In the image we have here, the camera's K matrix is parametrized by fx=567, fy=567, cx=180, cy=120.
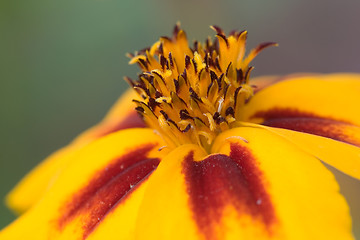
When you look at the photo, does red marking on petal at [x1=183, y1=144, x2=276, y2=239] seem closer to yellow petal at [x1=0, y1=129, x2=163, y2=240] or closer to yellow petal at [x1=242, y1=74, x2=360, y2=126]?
yellow petal at [x1=0, y1=129, x2=163, y2=240]

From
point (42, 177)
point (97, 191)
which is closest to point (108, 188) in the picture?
point (97, 191)

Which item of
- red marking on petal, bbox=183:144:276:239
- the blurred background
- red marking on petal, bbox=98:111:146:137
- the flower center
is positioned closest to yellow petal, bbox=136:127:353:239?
red marking on petal, bbox=183:144:276:239

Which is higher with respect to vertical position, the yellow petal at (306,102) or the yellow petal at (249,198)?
the yellow petal at (249,198)

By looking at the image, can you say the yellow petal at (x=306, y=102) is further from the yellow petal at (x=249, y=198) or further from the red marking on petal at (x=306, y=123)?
the yellow petal at (x=249, y=198)

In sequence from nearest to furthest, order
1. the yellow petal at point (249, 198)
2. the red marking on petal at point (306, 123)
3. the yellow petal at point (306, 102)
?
the yellow petal at point (249, 198), the red marking on petal at point (306, 123), the yellow petal at point (306, 102)

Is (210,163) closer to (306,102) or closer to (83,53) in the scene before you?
(306,102)

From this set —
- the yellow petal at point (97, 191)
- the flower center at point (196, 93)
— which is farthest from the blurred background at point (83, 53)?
the flower center at point (196, 93)
